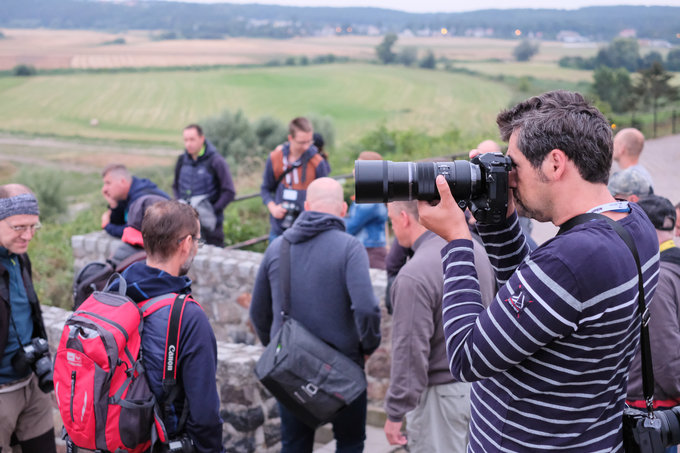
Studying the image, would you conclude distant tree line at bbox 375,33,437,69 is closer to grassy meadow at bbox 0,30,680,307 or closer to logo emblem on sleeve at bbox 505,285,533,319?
grassy meadow at bbox 0,30,680,307

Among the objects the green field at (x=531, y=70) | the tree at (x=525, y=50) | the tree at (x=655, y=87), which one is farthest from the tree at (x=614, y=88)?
the tree at (x=525, y=50)

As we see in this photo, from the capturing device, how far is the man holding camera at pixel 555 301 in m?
1.65

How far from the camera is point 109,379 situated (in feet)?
8.14

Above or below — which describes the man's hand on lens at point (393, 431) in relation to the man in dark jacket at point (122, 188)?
below

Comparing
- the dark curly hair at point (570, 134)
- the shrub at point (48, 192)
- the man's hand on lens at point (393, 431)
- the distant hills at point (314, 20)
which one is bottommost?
the shrub at point (48, 192)

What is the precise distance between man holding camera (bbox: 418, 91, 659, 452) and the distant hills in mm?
30489

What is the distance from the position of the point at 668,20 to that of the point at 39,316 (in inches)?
1338

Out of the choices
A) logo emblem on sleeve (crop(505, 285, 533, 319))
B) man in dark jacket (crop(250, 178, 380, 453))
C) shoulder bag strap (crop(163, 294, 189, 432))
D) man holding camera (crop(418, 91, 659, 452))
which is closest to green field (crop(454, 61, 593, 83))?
man in dark jacket (crop(250, 178, 380, 453))

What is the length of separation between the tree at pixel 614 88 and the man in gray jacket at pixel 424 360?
22520 mm

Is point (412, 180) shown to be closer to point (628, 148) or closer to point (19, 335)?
point (19, 335)

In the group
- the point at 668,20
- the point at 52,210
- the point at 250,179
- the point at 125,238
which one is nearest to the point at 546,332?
the point at 125,238

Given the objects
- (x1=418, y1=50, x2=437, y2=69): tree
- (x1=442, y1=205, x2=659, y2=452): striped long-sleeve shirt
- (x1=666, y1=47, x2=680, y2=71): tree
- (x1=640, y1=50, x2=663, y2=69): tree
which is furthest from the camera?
(x1=418, y1=50, x2=437, y2=69): tree

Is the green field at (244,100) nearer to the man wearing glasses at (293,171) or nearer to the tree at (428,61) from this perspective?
the tree at (428,61)

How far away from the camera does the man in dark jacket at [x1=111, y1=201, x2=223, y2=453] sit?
103 inches
